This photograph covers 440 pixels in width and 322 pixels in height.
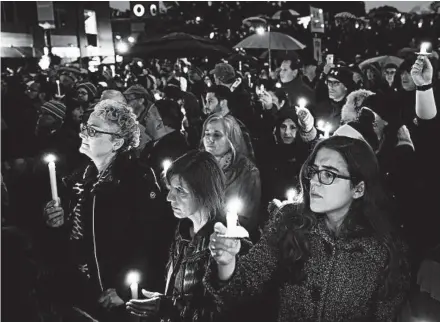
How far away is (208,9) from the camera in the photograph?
49906mm

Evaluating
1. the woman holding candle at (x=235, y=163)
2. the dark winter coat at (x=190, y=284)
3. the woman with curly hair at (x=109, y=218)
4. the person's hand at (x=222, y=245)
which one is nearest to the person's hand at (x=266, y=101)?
the woman holding candle at (x=235, y=163)

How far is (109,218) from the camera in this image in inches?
141

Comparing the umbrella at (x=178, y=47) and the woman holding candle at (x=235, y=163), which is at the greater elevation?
the umbrella at (x=178, y=47)

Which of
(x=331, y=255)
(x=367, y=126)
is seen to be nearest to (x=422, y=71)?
(x=367, y=126)

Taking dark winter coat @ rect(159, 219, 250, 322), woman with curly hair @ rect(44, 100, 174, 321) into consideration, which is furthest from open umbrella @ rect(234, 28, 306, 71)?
dark winter coat @ rect(159, 219, 250, 322)

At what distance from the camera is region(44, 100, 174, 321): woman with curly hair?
11.8 ft

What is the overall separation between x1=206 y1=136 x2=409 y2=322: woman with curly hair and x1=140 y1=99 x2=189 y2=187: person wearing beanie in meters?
2.85

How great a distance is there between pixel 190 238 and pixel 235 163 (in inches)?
63.3

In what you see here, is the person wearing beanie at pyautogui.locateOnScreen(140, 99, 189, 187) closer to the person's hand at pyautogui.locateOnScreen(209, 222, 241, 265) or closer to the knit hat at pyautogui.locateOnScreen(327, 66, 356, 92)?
the knit hat at pyautogui.locateOnScreen(327, 66, 356, 92)

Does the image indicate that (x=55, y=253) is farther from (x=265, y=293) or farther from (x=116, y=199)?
(x=265, y=293)

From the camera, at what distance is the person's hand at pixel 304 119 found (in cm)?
576

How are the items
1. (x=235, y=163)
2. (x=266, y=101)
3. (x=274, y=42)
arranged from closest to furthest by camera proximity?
(x=235, y=163) < (x=266, y=101) < (x=274, y=42)

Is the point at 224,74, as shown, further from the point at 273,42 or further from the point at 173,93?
the point at 273,42

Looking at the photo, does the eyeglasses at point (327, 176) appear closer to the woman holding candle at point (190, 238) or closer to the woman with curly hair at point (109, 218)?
the woman holding candle at point (190, 238)
